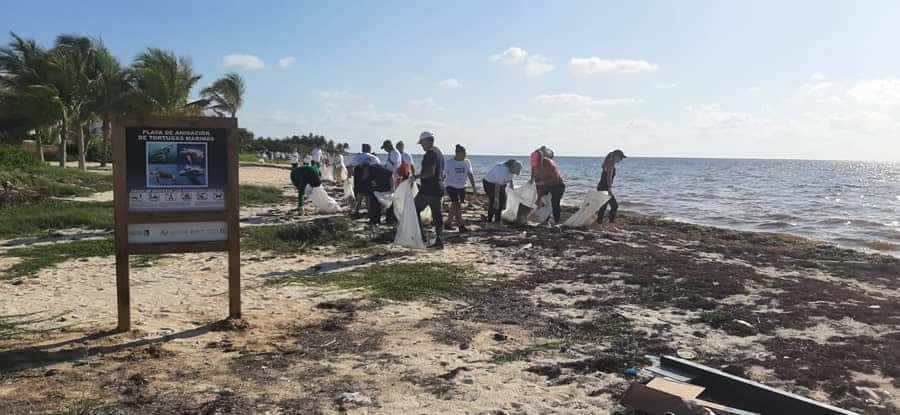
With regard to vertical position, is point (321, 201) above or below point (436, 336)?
above

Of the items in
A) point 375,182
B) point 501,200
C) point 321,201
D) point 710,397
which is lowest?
point 710,397

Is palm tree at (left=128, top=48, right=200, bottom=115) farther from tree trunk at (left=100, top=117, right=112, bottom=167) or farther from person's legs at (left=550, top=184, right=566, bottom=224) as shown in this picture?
person's legs at (left=550, top=184, right=566, bottom=224)

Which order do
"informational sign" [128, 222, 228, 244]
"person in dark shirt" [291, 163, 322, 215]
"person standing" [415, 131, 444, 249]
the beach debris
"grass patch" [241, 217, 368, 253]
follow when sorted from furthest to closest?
"person in dark shirt" [291, 163, 322, 215] → "person standing" [415, 131, 444, 249] → "grass patch" [241, 217, 368, 253] → "informational sign" [128, 222, 228, 244] → the beach debris

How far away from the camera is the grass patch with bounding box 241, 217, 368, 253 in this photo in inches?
345

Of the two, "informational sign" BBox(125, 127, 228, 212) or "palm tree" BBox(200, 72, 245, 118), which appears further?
"palm tree" BBox(200, 72, 245, 118)

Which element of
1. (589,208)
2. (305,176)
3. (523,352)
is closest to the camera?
(523,352)

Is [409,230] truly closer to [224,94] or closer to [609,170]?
[609,170]

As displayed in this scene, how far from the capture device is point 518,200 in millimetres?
12250

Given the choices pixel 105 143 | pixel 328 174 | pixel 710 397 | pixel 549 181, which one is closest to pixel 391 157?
pixel 549 181

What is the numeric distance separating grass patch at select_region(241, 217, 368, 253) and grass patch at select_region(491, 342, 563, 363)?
473 centimetres

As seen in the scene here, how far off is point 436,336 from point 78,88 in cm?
2481

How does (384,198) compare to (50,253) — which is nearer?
(50,253)

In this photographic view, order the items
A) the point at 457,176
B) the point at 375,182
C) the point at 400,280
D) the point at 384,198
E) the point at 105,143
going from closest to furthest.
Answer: the point at 400,280 → the point at 457,176 → the point at 384,198 → the point at 375,182 → the point at 105,143

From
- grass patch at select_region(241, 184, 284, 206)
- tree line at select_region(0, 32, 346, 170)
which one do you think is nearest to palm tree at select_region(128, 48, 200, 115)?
tree line at select_region(0, 32, 346, 170)
